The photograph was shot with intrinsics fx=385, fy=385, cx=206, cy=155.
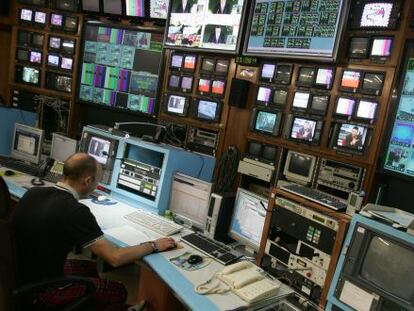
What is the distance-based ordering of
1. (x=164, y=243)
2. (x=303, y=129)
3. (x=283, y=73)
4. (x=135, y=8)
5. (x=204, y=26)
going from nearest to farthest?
(x=164, y=243), (x=303, y=129), (x=283, y=73), (x=204, y=26), (x=135, y=8)

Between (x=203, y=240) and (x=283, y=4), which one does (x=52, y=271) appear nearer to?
(x=203, y=240)

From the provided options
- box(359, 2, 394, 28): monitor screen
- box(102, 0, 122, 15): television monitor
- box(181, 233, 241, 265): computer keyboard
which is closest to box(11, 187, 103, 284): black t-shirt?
box(181, 233, 241, 265): computer keyboard

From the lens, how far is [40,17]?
4.70 m

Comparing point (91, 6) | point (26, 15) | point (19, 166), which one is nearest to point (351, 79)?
point (19, 166)

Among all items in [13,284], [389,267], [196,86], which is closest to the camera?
[389,267]

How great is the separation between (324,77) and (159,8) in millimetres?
2052

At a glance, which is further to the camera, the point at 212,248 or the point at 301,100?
the point at 301,100

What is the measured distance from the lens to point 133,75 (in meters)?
4.39

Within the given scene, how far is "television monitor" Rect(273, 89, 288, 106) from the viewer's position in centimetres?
348

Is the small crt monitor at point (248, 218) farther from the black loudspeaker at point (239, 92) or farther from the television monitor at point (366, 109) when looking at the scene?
the black loudspeaker at point (239, 92)

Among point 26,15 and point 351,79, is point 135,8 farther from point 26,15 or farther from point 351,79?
point 351,79

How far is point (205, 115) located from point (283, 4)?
1.28 m

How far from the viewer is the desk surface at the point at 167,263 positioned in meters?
1.69

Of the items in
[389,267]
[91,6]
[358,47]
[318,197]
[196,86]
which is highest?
[91,6]
